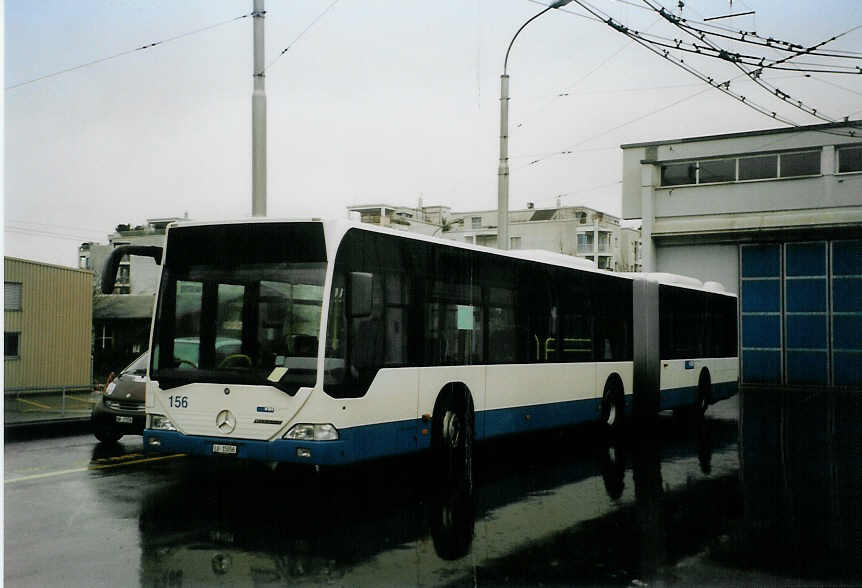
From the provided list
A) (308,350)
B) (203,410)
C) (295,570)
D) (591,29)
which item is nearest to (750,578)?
(295,570)

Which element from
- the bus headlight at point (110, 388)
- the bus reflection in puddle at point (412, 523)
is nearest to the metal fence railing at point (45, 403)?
the bus headlight at point (110, 388)

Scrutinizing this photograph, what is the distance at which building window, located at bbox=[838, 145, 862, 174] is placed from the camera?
18041 mm

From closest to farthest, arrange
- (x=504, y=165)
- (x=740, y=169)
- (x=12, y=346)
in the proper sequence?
(x=504, y=165) < (x=12, y=346) < (x=740, y=169)

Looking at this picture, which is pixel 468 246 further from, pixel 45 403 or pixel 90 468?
pixel 45 403

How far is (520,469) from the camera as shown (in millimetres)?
11562

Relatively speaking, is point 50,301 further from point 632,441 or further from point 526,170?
point 632,441

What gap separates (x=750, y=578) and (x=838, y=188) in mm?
19039

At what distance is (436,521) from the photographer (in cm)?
825

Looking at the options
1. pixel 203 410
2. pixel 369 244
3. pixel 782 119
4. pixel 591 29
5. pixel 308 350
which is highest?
pixel 591 29

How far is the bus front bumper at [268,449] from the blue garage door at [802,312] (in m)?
15.7

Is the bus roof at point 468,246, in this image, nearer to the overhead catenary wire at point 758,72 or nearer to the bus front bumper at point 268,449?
the bus front bumper at point 268,449

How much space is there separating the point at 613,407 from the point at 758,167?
1517cm

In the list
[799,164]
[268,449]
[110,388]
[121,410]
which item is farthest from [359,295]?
[799,164]

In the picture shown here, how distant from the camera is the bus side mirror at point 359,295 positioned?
855 cm
